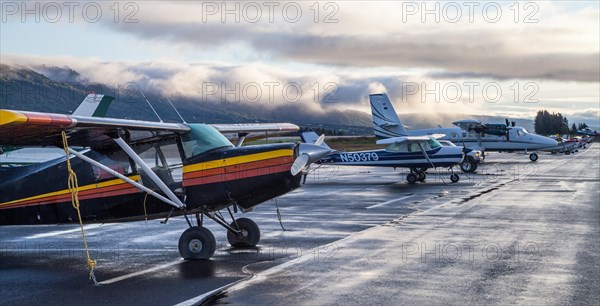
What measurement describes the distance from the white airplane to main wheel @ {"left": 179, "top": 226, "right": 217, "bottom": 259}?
3956cm

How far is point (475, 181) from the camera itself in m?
30.7

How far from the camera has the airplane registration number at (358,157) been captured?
32688 millimetres

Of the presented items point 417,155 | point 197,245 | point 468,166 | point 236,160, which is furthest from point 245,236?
point 468,166

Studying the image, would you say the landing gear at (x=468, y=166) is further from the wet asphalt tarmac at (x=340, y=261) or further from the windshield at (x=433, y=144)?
the wet asphalt tarmac at (x=340, y=261)

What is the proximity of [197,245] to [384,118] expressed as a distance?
42.0 m

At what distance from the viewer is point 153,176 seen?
410 inches

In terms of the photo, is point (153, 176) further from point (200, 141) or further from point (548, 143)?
point (548, 143)

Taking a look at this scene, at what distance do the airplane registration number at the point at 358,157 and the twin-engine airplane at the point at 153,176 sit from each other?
72.2 ft

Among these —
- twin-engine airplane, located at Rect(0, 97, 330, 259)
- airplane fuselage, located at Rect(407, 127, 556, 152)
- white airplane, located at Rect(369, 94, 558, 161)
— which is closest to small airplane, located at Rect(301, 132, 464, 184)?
white airplane, located at Rect(369, 94, 558, 161)

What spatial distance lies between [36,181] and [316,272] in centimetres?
513

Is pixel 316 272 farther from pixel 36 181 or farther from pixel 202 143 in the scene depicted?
pixel 36 181

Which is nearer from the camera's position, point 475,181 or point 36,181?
point 36,181

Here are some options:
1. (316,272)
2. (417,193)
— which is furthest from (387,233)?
(417,193)

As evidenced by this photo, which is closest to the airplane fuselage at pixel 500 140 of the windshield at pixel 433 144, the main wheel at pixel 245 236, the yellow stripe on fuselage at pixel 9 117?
the windshield at pixel 433 144
